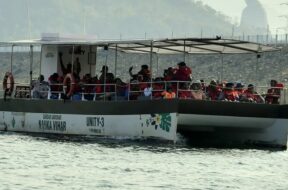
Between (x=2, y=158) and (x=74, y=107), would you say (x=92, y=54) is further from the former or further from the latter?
(x=2, y=158)

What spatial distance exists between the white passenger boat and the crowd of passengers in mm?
335

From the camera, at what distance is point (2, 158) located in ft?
86.9

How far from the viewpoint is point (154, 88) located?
1198 inches

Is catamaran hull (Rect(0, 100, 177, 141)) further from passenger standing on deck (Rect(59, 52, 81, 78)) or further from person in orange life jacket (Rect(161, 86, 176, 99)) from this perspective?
passenger standing on deck (Rect(59, 52, 81, 78))

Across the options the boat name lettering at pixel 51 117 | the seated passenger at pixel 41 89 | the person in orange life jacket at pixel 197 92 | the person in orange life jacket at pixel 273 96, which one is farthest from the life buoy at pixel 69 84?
the person in orange life jacket at pixel 273 96

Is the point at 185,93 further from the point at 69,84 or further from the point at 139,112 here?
the point at 69,84

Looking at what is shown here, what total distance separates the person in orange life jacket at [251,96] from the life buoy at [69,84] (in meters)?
5.98

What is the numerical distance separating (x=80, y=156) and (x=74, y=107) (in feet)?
18.4

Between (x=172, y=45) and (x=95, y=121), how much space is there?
419 centimetres

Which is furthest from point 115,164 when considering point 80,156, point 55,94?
point 55,94

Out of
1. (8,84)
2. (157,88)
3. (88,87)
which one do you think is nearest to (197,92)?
(157,88)

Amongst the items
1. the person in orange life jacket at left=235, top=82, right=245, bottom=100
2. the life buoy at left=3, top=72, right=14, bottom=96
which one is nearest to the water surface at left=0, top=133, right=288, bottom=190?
the person in orange life jacket at left=235, top=82, right=245, bottom=100

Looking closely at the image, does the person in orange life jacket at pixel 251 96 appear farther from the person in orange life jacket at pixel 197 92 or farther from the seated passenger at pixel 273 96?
the person in orange life jacket at pixel 197 92

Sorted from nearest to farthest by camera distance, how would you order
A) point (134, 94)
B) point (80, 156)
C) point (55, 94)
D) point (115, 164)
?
point (115, 164), point (80, 156), point (134, 94), point (55, 94)
